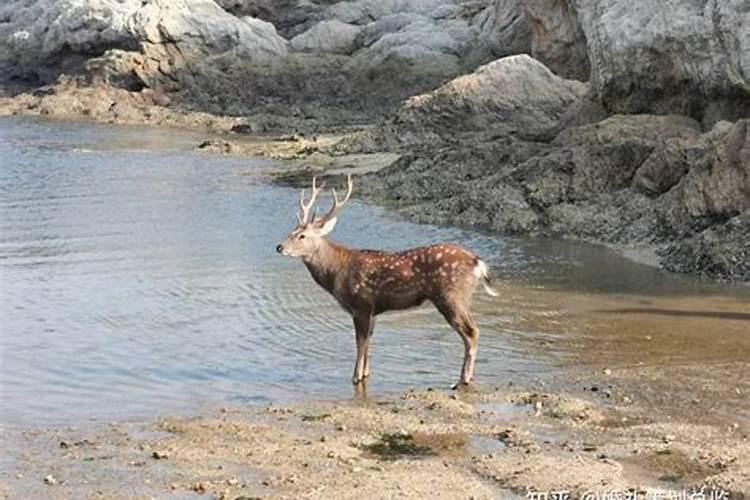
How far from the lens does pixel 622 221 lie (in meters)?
18.1

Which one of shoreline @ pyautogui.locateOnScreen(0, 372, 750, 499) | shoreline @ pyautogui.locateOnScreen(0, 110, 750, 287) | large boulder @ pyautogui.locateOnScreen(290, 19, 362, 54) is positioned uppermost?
large boulder @ pyautogui.locateOnScreen(290, 19, 362, 54)

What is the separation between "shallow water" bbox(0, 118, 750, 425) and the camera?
1082 centimetres

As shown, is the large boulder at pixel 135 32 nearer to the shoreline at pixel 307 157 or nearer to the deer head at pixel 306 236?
the shoreline at pixel 307 157

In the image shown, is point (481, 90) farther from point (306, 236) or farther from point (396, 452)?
point (396, 452)

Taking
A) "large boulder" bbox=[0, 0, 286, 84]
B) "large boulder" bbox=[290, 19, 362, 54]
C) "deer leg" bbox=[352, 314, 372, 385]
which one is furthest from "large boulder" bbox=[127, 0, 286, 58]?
"deer leg" bbox=[352, 314, 372, 385]

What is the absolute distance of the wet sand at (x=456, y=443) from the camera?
7754mm

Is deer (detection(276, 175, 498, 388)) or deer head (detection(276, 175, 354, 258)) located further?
deer head (detection(276, 175, 354, 258))

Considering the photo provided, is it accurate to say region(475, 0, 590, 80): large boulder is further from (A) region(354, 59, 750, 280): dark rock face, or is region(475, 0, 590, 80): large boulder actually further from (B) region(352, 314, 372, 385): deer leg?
(B) region(352, 314, 372, 385): deer leg

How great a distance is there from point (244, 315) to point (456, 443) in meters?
4.94

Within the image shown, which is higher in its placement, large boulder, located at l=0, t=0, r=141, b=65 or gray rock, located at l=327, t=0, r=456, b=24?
gray rock, located at l=327, t=0, r=456, b=24

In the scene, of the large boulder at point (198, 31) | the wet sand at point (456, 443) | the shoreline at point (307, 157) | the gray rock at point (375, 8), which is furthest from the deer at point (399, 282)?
the gray rock at point (375, 8)

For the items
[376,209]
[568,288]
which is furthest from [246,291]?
[376,209]

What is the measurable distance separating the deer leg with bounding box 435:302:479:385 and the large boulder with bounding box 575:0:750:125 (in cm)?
918

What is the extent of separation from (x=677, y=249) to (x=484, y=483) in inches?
346
